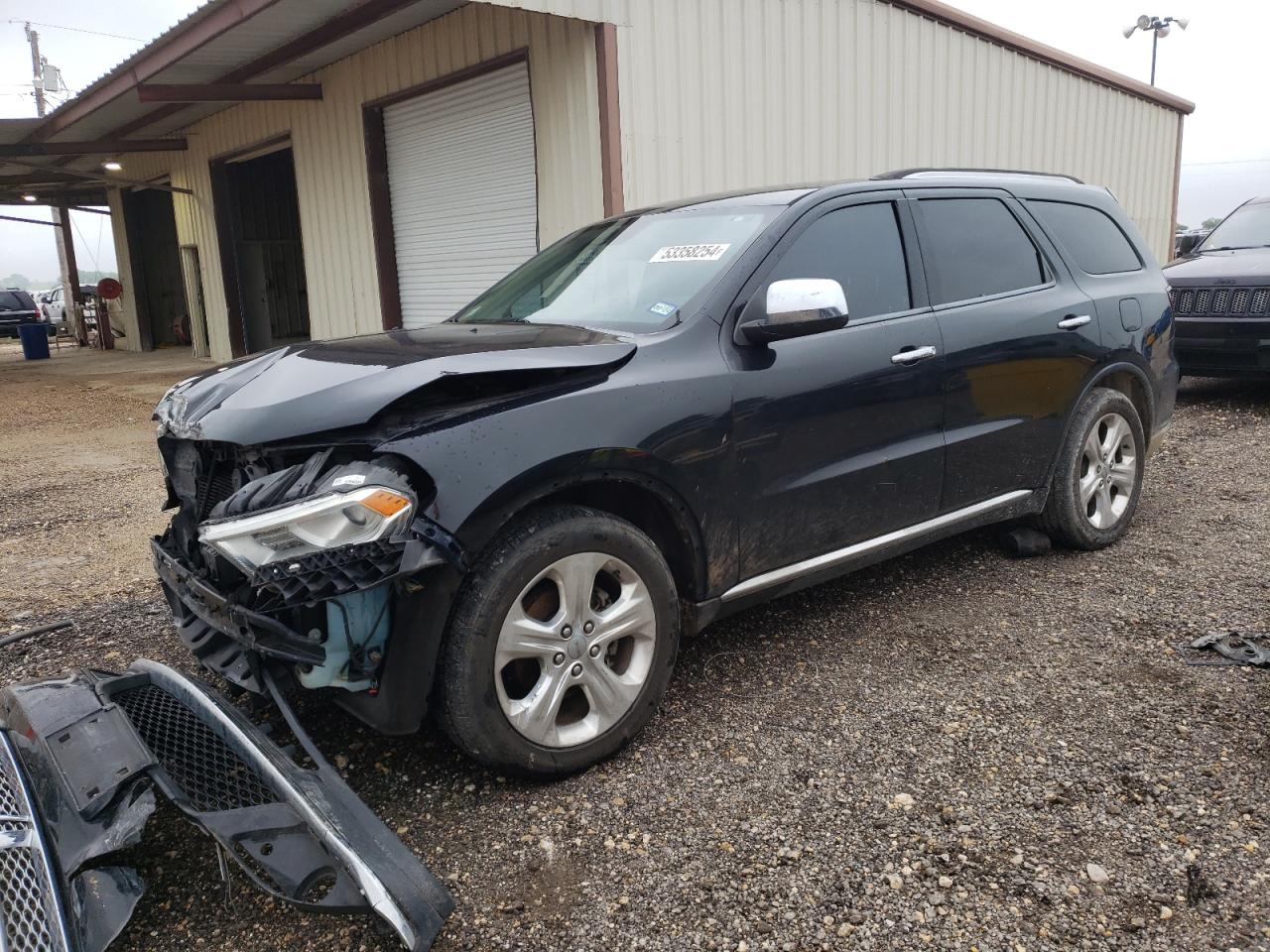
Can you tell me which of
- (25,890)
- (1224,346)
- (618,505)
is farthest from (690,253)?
(1224,346)

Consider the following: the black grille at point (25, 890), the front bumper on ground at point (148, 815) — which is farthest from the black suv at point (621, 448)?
the black grille at point (25, 890)

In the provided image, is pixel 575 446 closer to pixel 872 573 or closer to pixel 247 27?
pixel 872 573

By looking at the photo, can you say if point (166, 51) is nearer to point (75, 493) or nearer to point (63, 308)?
point (75, 493)

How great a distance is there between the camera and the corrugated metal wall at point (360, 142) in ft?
25.7

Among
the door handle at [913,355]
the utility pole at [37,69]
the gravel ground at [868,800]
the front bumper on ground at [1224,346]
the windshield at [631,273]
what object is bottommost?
the gravel ground at [868,800]

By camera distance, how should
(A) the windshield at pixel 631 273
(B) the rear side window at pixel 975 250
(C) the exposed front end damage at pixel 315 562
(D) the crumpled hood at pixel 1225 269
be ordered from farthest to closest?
(D) the crumpled hood at pixel 1225 269
(B) the rear side window at pixel 975 250
(A) the windshield at pixel 631 273
(C) the exposed front end damage at pixel 315 562

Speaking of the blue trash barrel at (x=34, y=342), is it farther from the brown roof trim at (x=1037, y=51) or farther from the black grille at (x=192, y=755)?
the black grille at (x=192, y=755)

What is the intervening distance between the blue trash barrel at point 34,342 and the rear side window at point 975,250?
22.6m

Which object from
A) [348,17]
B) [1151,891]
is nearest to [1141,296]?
[1151,891]

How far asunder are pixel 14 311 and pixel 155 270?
33.8ft

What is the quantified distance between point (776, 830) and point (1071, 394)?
269 cm

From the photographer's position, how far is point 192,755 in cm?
247

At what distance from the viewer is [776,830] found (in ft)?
8.53

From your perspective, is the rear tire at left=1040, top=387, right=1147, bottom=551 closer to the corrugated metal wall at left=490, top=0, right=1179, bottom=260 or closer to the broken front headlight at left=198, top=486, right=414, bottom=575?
the broken front headlight at left=198, top=486, right=414, bottom=575
